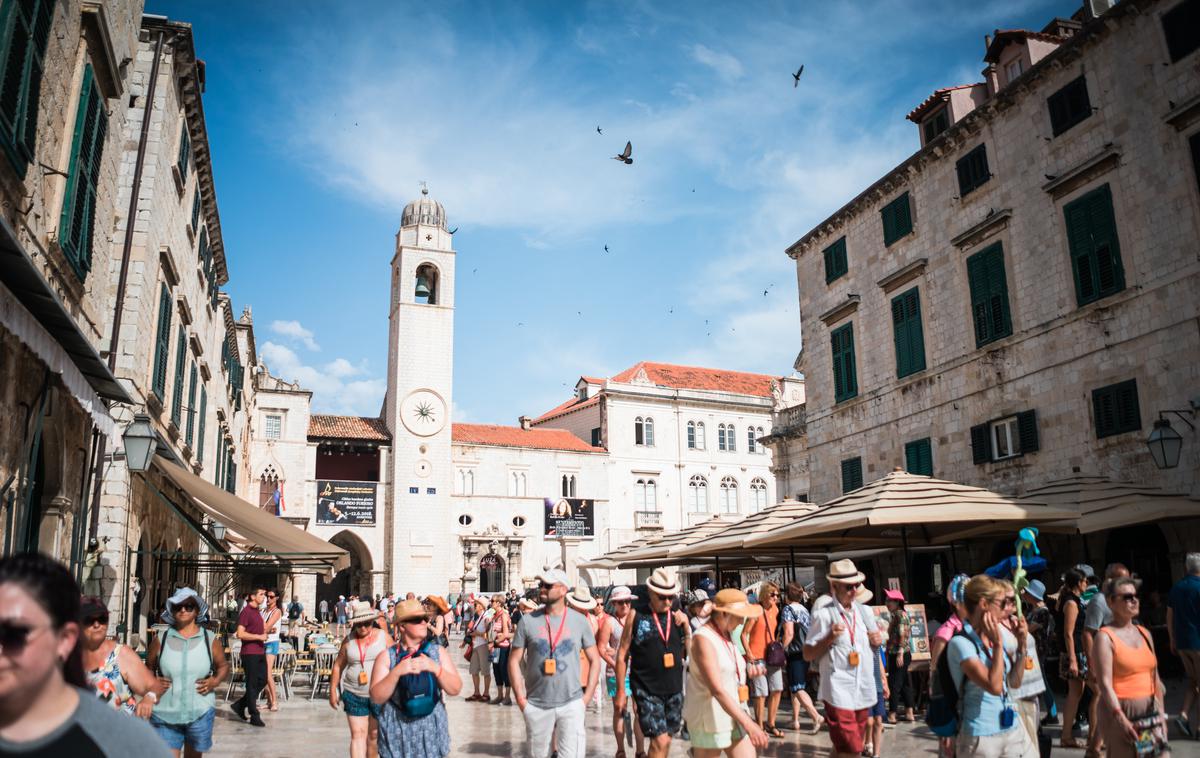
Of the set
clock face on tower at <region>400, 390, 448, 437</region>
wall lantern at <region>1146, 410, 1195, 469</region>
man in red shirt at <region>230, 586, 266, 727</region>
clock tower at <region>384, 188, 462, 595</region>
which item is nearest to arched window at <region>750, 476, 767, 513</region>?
clock tower at <region>384, 188, 462, 595</region>

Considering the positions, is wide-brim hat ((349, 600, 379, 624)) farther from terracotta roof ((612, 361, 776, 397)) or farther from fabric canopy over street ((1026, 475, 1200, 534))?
terracotta roof ((612, 361, 776, 397))

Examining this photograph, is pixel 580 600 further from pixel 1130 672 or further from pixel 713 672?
pixel 1130 672

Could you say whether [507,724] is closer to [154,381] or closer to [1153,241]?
[154,381]

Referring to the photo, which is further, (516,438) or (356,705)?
(516,438)

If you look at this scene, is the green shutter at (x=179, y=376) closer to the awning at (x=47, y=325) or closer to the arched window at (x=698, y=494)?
the awning at (x=47, y=325)

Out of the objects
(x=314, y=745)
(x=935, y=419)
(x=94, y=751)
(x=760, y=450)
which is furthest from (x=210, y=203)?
(x=760, y=450)

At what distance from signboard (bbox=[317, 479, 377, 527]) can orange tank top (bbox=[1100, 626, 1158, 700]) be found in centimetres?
4024

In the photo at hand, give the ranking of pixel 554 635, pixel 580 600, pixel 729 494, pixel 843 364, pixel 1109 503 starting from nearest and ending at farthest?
pixel 554 635 → pixel 580 600 → pixel 1109 503 → pixel 843 364 → pixel 729 494

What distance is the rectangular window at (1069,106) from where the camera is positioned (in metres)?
14.8

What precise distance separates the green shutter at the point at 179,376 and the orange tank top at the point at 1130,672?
14.9 metres

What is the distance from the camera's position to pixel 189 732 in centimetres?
609

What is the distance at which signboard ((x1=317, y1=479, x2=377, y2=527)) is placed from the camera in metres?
42.0

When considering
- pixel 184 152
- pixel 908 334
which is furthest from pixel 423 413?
pixel 908 334

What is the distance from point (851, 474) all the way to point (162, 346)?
14.6 meters
